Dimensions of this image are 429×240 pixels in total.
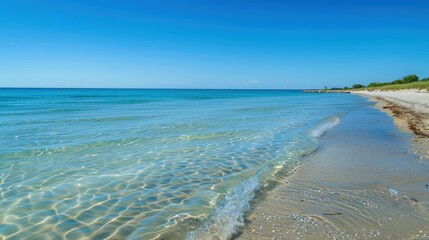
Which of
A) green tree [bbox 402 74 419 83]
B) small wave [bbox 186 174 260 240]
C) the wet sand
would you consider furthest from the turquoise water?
green tree [bbox 402 74 419 83]

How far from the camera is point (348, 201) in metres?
5.26

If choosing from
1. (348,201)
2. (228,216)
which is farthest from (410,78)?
(228,216)

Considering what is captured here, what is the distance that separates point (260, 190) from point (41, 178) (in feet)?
17.0

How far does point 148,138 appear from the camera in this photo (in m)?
12.5

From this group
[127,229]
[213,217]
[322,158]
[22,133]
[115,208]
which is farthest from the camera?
[22,133]

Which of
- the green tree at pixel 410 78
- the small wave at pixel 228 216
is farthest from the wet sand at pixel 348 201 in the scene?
the green tree at pixel 410 78

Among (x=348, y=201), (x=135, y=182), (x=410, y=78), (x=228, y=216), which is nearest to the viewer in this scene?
(x=228, y=216)

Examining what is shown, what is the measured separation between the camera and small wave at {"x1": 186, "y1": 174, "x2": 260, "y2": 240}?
4.22 meters

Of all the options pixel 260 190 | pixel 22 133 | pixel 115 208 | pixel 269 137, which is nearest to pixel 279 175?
pixel 260 190

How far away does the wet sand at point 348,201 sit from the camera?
412cm

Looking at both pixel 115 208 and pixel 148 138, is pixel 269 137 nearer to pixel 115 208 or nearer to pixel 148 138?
pixel 148 138

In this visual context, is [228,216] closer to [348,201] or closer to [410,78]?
[348,201]

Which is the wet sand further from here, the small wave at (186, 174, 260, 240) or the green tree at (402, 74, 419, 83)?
the green tree at (402, 74, 419, 83)

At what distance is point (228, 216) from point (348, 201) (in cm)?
224
